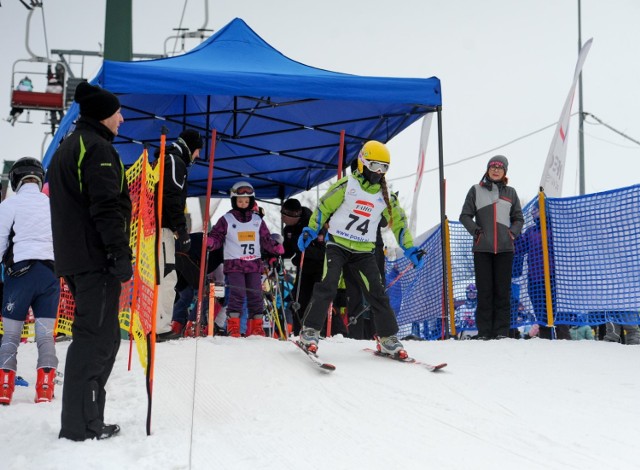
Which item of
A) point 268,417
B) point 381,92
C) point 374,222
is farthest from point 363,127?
point 268,417

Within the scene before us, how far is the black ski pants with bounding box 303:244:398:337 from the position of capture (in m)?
6.29

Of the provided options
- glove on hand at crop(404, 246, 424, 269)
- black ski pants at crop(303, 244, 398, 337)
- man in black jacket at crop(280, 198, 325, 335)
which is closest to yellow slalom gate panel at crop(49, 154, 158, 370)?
black ski pants at crop(303, 244, 398, 337)

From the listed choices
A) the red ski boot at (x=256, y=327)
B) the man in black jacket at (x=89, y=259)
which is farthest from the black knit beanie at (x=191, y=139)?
the man in black jacket at (x=89, y=259)

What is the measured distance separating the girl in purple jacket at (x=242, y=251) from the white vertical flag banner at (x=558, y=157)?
3.39 m

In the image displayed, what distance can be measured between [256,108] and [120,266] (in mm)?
5905

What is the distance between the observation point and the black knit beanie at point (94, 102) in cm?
385

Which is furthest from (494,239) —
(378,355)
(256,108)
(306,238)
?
(256,108)

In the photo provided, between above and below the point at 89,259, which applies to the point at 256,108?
above

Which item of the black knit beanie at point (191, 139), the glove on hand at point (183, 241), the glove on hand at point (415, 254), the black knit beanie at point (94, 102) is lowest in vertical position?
the glove on hand at point (415, 254)

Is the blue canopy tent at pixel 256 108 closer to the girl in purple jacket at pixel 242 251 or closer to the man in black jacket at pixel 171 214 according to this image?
the man in black jacket at pixel 171 214

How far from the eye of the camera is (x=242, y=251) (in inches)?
324

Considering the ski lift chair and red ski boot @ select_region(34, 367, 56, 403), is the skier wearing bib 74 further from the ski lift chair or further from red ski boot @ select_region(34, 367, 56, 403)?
the ski lift chair

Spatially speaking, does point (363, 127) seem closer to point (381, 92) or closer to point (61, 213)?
point (381, 92)

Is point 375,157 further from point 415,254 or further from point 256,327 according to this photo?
point 256,327
